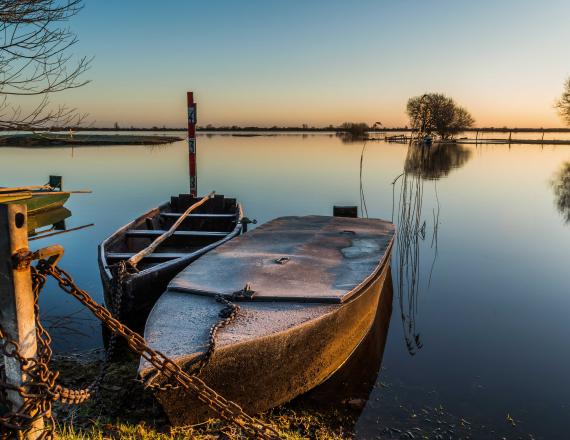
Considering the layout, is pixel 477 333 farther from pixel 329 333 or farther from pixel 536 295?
pixel 329 333

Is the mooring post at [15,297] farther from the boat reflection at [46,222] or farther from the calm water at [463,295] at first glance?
the boat reflection at [46,222]

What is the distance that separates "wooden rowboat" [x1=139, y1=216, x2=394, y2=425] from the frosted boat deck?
0.05ft

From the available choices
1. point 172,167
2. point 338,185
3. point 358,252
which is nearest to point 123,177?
point 172,167

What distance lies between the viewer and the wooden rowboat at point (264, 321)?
4391 mm

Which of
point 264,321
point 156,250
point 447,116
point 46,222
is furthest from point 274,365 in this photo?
point 447,116

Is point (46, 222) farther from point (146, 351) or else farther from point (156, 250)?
point (146, 351)

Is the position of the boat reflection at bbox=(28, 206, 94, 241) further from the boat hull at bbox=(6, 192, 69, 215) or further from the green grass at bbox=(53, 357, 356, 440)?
the green grass at bbox=(53, 357, 356, 440)

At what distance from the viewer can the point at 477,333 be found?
8.20m

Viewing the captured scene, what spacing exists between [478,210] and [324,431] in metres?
20.4

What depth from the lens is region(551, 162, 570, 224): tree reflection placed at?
22.8 m

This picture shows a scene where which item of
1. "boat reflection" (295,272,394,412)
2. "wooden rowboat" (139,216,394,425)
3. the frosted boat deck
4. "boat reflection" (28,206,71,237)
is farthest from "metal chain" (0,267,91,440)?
"boat reflection" (28,206,71,237)

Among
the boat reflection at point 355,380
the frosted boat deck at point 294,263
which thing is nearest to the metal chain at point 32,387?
the frosted boat deck at point 294,263

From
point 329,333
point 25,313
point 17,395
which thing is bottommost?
point 329,333

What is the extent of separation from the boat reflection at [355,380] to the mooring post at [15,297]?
11.9ft
